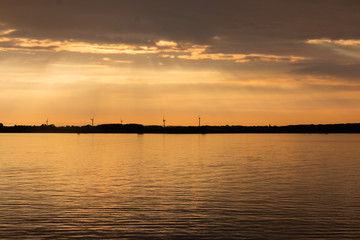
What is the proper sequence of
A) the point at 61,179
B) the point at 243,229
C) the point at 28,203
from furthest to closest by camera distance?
the point at 61,179 < the point at 28,203 < the point at 243,229

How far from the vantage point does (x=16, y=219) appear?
29438 mm

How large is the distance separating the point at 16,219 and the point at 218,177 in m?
29.0

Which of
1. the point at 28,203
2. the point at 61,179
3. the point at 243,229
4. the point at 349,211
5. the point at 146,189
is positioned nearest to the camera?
the point at 243,229

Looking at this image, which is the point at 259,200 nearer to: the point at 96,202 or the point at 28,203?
the point at 96,202

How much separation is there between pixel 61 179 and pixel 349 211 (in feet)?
108

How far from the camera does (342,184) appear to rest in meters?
47.2

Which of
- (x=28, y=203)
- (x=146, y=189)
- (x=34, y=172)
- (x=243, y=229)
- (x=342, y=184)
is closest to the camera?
(x=243, y=229)

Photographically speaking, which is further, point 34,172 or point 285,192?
point 34,172

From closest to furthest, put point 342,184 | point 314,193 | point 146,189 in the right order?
1. point 314,193
2. point 146,189
3. point 342,184

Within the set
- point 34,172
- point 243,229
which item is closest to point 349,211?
point 243,229

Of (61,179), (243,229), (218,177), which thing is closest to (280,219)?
(243,229)

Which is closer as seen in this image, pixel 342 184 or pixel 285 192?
pixel 285 192

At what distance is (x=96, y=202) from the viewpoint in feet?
119

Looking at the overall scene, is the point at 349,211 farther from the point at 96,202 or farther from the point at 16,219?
the point at 16,219
